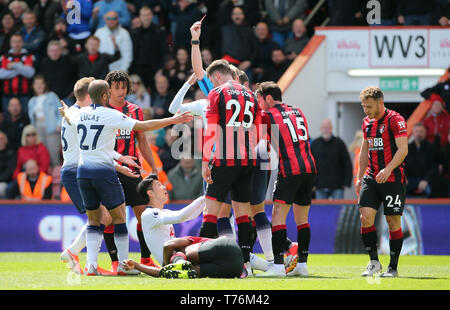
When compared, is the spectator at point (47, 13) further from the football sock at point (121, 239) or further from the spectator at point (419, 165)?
the football sock at point (121, 239)

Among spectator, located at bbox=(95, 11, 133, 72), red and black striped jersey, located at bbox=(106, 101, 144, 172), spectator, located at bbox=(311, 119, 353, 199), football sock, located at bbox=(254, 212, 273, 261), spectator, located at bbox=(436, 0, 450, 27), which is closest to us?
football sock, located at bbox=(254, 212, 273, 261)

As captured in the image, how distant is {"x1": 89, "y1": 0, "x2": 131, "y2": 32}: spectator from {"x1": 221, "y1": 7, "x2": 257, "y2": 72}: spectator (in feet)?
7.42

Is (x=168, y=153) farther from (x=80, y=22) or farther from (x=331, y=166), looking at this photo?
(x=80, y=22)

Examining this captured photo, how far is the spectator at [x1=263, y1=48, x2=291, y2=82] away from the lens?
710 inches

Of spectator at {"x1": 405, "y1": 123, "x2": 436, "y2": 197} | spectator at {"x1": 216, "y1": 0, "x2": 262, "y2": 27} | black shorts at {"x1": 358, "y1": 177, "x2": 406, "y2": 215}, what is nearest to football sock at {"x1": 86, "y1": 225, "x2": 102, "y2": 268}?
black shorts at {"x1": 358, "y1": 177, "x2": 406, "y2": 215}

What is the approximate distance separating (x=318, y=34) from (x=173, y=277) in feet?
33.2

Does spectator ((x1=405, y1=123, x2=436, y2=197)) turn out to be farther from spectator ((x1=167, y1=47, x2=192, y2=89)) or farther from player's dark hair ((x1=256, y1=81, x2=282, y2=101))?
player's dark hair ((x1=256, y1=81, x2=282, y2=101))

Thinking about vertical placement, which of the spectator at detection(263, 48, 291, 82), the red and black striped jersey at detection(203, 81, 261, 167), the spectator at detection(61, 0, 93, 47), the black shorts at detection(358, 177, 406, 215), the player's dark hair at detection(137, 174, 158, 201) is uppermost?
the spectator at detection(61, 0, 93, 47)

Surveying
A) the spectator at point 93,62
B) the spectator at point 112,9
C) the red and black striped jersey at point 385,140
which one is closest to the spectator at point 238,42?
the spectator at point 112,9

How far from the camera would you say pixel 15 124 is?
1820 cm

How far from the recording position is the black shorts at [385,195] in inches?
402

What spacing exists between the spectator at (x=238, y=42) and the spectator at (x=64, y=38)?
10.4 ft
